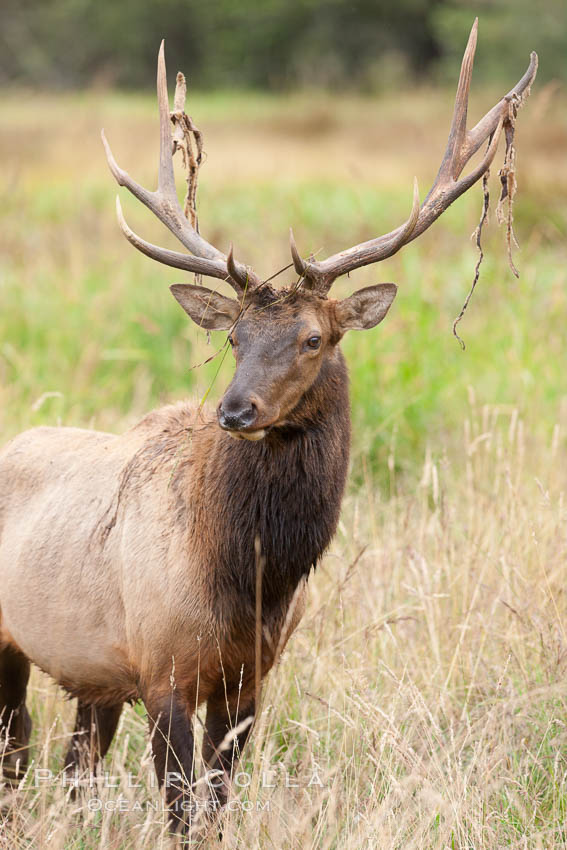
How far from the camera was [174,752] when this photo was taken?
3203 mm

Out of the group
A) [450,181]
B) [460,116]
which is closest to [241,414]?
[450,181]

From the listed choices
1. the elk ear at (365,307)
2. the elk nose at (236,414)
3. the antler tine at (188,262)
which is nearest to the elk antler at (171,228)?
the antler tine at (188,262)

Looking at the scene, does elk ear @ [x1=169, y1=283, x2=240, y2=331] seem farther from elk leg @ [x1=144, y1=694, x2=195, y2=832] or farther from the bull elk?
elk leg @ [x1=144, y1=694, x2=195, y2=832]

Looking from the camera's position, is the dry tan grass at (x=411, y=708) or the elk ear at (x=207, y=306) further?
the elk ear at (x=207, y=306)

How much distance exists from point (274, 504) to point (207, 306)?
2.38 ft

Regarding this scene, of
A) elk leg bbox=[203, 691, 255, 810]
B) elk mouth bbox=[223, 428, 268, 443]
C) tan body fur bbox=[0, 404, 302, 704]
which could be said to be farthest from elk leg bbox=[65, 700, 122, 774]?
elk mouth bbox=[223, 428, 268, 443]

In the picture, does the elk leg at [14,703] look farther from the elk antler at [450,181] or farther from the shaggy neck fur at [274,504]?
the elk antler at [450,181]

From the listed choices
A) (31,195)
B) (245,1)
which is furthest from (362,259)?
(245,1)

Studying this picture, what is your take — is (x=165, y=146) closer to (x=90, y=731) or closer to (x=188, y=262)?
(x=188, y=262)

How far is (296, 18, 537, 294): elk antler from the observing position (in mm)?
3342

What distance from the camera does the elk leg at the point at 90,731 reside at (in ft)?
13.0

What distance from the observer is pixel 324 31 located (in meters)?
34.0

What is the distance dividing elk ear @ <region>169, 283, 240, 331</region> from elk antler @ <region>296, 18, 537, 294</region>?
328mm

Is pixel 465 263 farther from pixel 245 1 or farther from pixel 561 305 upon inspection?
pixel 245 1
